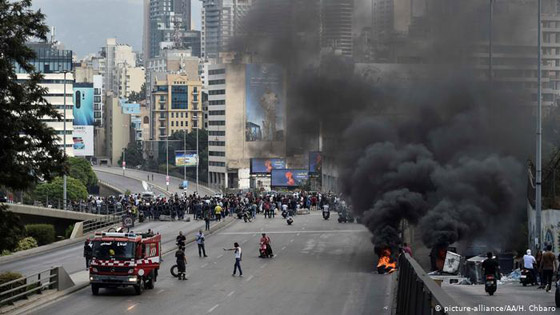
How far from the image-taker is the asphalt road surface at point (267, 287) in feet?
91.4

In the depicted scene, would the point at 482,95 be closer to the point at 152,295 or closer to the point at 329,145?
the point at 329,145

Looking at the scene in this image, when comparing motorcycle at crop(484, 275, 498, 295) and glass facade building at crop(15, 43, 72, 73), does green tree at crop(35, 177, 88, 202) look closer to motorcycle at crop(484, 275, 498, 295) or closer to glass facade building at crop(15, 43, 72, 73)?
glass facade building at crop(15, 43, 72, 73)

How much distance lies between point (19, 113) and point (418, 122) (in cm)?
2483

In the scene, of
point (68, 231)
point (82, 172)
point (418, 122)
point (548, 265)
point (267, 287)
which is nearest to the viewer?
point (548, 265)

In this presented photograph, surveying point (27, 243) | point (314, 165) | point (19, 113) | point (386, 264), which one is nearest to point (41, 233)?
point (27, 243)

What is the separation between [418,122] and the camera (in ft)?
156

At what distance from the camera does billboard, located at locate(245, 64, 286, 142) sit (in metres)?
57.2

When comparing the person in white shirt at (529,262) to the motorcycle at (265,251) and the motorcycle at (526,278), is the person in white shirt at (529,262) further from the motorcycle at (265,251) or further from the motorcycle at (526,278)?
the motorcycle at (265,251)

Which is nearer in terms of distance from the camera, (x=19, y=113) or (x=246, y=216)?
(x=19, y=113)

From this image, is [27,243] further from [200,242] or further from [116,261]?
[116,261]

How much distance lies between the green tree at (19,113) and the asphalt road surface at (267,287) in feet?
11.4

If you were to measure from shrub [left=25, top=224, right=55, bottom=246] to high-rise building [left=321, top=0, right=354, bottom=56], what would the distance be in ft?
64.7

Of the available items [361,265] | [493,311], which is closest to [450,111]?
[361,265]

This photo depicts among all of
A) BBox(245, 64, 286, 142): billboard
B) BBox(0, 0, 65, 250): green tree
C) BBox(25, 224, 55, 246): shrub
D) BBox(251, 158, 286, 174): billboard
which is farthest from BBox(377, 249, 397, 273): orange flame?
BBox(251, 158, 286, 174): billboard
